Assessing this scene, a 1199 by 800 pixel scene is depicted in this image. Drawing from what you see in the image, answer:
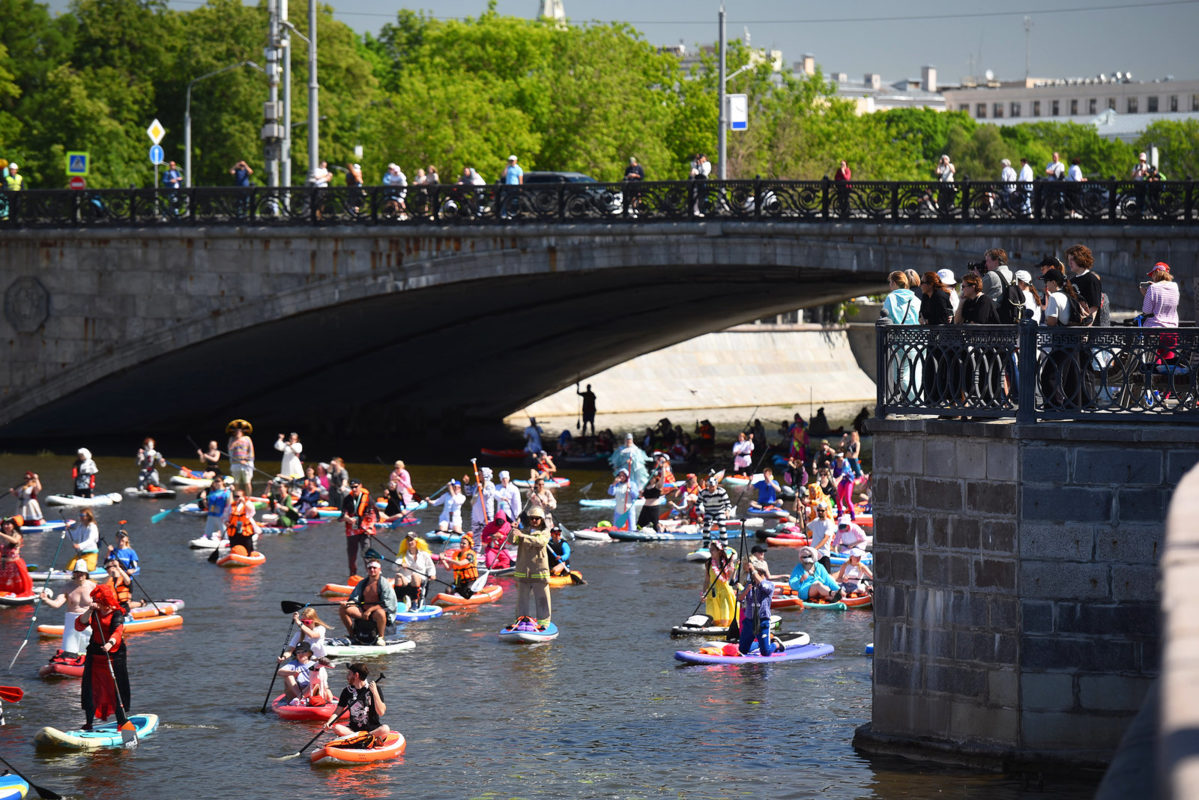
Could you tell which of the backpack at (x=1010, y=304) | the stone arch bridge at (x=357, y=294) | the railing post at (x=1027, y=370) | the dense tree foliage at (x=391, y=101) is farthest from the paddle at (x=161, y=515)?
the dense tree foliage at (x=391, y=101)

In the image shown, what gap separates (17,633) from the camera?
80.0ft

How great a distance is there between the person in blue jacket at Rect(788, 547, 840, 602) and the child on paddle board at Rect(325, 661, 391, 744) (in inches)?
400

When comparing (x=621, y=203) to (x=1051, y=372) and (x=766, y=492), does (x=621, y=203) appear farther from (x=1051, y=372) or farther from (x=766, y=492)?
(x=1051, y=372)

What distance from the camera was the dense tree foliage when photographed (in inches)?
2662

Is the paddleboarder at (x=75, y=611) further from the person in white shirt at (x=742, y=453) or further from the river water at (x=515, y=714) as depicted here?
the person in white shirt at (x=742, y=453)

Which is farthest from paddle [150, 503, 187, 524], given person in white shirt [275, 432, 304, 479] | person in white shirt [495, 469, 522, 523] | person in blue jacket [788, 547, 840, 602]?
person in blue jacket [788, 547, 840, 602]

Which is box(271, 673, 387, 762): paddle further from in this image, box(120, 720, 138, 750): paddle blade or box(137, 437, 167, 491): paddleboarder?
box(137, 437, 167, 491): paddleboarder

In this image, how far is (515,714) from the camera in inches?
771

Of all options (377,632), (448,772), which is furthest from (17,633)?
(448,772)

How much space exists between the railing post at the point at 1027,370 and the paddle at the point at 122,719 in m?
9.67

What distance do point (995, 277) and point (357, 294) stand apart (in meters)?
26.7

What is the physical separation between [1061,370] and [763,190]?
79.5ft

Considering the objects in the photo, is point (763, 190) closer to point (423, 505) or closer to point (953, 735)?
point (423, 505)

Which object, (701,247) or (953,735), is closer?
(953,735)
